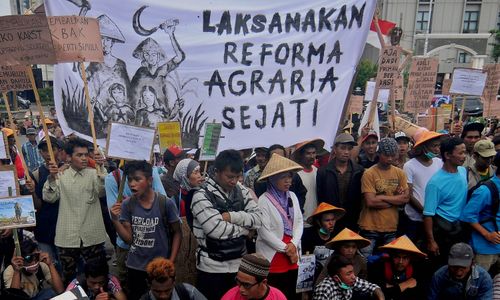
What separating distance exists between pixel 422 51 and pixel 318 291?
4634 centimetres

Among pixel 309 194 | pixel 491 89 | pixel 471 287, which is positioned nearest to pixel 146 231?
pixel 309 194

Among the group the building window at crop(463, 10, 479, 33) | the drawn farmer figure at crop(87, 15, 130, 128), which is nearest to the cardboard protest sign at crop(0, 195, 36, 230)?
the drawn farmer figure at crop(87, 15, 130, 128)

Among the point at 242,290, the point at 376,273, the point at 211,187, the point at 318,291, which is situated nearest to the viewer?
the point at 242,290

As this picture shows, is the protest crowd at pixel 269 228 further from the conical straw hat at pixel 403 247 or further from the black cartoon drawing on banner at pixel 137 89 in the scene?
the black cartoon drawing on banner at pixel 137 89

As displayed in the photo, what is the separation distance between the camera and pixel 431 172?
14.6ft

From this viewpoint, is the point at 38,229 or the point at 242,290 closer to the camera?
the point at 242,290

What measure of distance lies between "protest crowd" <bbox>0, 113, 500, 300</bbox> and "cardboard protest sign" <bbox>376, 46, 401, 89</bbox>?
127 centimetres

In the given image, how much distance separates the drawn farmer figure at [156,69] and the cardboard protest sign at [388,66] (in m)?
2.59

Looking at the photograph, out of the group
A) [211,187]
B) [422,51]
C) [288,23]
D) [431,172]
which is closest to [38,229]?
[211,187]

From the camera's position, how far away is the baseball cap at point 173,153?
14.9ft

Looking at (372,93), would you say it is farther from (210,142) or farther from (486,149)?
(210,142)

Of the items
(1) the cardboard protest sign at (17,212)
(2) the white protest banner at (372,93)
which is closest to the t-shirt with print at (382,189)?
(1) the cardboard protest sign at (17,212)

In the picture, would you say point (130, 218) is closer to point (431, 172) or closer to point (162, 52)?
point (162, 52)

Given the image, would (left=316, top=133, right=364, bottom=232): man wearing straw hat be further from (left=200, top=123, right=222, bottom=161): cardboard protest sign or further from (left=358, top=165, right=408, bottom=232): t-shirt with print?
(left=200, top=123, right=222, bottom=161): cardboard protest sign
